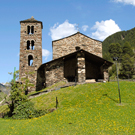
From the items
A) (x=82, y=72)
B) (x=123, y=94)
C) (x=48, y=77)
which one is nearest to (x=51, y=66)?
(x=48, y=77)

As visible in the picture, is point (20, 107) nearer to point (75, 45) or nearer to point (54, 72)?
point (54, 72)

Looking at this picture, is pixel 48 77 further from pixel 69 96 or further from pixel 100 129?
pixel 100 129

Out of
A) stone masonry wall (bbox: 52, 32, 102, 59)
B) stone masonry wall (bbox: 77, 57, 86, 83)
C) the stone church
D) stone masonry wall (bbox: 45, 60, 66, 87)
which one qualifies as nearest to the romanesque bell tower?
the stone church

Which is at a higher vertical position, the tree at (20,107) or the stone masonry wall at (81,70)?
the stone masonry wall at (81,70)

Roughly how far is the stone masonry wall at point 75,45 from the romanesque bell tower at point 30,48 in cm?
352

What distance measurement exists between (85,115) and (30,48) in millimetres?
22788

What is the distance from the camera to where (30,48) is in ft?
107

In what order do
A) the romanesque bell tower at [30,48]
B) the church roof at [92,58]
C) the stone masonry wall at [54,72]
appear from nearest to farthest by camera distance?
the church roof at [92,58]
the stone masonry wall at [54,72]
the romanesque bell tower at [30,48]

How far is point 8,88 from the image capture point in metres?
19.3

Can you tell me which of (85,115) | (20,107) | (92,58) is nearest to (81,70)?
(92,58)

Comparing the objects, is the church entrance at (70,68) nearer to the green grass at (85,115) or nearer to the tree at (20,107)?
the green grass at (85,115)

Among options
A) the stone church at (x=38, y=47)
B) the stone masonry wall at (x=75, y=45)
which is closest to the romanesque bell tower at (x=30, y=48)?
the stone church at (x=38, y=47)

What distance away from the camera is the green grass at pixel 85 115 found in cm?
1055

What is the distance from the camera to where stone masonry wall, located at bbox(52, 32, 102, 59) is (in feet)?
105
